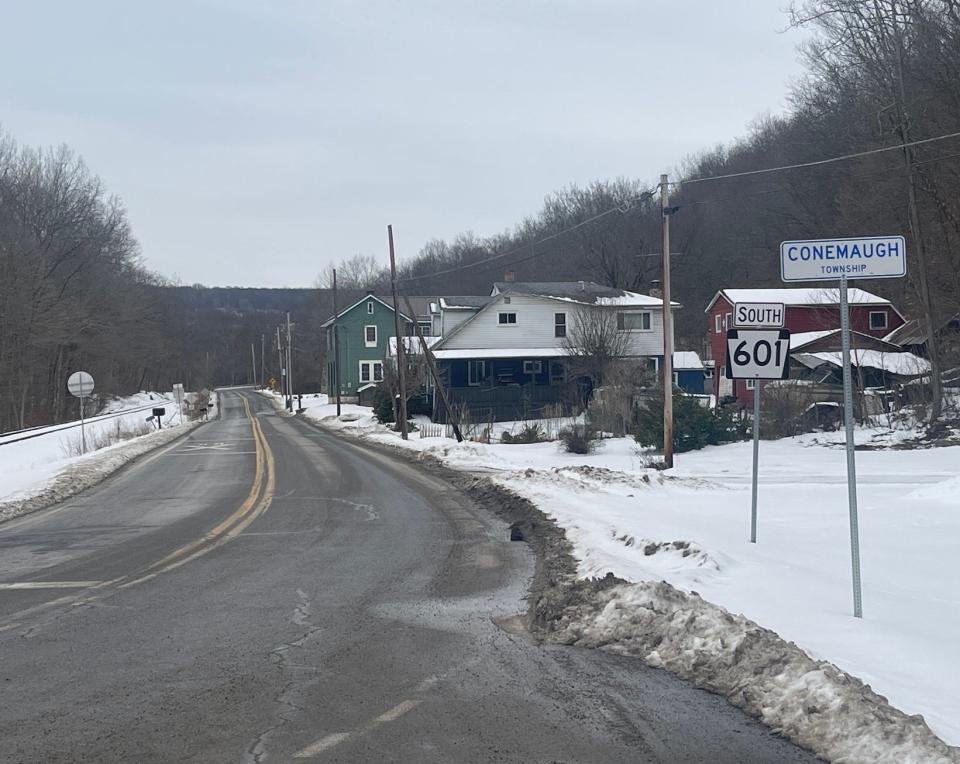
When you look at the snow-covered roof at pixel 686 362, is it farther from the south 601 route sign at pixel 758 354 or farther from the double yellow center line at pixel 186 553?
the south 601 route sign at pixel 758 354

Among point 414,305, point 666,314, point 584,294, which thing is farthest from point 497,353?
point 414,305

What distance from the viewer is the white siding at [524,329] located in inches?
2224

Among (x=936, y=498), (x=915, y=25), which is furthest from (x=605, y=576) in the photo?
(x=915, y=25)

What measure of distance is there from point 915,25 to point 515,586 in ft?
88.4

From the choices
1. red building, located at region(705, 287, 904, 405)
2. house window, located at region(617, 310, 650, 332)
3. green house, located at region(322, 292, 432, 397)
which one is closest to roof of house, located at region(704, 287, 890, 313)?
red building, located at region(705, 287, 904, 405)

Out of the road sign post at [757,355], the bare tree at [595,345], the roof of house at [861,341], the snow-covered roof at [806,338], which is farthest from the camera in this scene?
the bare tree at [595,345]

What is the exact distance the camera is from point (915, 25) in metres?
29.3

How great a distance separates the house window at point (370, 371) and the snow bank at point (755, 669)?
76.1 metres

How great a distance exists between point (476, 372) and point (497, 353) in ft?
5.50

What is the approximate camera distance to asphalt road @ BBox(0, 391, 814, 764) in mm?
5297

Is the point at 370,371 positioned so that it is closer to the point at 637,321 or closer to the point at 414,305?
the point at 414,305

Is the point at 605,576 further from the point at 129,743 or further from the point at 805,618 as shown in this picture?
the point at 129,743

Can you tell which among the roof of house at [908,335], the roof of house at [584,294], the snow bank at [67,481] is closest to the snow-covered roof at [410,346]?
the roof of house at [584,294]

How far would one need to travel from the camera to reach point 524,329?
56969 mm
